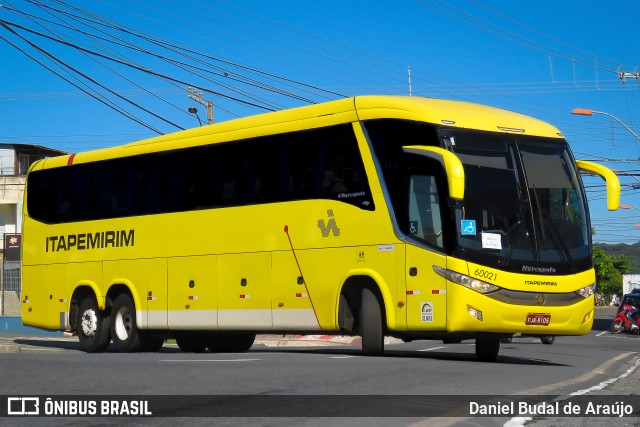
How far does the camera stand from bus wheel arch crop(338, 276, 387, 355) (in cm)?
1716

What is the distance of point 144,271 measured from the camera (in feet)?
72.2

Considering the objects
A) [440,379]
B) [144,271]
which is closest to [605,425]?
[440,379]

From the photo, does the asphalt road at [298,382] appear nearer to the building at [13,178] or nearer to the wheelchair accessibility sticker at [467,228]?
the wheelchair accessibility sticker at [467,228]

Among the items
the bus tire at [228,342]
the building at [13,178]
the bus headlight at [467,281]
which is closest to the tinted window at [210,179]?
the bus headlight at [467,281]

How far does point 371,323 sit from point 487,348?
2.62 meters

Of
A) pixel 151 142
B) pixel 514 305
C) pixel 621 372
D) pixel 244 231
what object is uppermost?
pixel 151 142

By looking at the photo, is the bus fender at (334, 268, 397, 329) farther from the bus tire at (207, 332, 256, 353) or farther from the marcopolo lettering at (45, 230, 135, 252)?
the marcopolo lettering at (45, 230, 135, 252)

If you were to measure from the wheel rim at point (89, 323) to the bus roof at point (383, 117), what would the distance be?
488 centimetres

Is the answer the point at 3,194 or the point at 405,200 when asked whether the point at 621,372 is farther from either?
the point at 3,194

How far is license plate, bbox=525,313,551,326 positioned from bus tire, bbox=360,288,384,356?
2.33m

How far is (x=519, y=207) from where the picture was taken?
16703mm

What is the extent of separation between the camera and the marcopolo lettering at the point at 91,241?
22344 mm

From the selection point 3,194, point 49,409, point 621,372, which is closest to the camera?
point 49,409

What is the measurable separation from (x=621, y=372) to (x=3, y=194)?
186 feet
